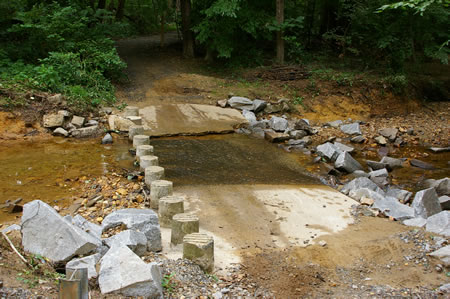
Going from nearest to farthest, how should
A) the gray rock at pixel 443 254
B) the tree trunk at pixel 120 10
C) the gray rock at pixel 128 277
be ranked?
the gray rock at pixel 128 277 → the gray rock at pixel 443 254 → the tree trunk at pixel 120 10

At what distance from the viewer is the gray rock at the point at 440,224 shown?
614cm

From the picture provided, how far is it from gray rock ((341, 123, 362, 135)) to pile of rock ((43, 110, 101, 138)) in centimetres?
720

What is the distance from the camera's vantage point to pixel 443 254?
5.51m

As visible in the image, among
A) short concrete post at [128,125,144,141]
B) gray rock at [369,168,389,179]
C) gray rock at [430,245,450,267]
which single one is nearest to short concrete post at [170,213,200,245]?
gray rock at [430,245,450,267]

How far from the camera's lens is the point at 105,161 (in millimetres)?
9148

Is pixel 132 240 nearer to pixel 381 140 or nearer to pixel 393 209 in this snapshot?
pixel 393 209

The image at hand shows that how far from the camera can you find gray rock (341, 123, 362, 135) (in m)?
12.9

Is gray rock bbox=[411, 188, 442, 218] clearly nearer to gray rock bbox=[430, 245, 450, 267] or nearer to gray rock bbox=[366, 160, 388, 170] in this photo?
gray rock bbox=[430, 245, 450, 267]

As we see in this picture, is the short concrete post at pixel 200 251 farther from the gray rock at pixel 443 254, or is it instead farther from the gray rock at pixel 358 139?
the gray rock at pixel 358 139

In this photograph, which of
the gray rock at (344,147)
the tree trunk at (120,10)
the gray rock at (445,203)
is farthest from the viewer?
the tree trunk at (120,10)

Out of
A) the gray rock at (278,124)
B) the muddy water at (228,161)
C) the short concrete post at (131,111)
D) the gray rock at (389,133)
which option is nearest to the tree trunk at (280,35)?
the gray rock at (278,124)

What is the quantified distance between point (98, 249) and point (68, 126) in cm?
691

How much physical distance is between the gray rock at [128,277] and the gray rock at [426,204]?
5.03 meters

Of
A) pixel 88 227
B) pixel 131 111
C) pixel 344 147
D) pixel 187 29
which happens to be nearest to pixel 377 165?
pixel 344 147
